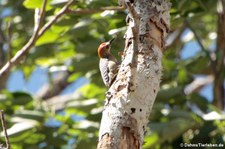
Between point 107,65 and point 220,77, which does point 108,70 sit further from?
point 220,77

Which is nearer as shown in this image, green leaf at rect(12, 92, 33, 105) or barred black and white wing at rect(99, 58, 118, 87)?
barred black and white wing at rect(99, 58, 118, 87)

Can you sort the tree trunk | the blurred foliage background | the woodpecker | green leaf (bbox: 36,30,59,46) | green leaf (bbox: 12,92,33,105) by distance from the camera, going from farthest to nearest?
1. green leaf (bbox: 12,92,33,105)
2. green leaf (bbox: 36,30,59,46)
3. the blurred foliage background
4. the woodpecker
5. the tree trunk

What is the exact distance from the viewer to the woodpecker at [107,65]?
281 cm

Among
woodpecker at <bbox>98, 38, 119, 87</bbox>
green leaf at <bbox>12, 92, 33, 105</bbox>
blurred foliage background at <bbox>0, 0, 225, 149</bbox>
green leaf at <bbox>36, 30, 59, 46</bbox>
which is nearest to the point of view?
woodpecker at <bbox>98, 38, 119, 87</bbox>

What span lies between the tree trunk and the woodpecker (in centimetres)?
25

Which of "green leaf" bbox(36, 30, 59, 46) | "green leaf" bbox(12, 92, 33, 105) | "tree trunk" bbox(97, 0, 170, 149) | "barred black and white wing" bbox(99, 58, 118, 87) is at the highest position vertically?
"green leaf" bbox(36, 30, 59, 46)

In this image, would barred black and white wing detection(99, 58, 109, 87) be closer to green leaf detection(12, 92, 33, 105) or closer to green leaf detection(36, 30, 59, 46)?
green leaf detection(36, 30, 59, 46)

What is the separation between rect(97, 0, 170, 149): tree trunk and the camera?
2.14 metres

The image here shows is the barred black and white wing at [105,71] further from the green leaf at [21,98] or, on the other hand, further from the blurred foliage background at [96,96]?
the green leaf at [21,98]

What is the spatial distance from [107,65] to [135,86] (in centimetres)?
90

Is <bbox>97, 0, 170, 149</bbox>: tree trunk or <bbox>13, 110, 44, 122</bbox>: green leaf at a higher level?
<bbox>13, 110, 44, 122</bbox>: green leaf

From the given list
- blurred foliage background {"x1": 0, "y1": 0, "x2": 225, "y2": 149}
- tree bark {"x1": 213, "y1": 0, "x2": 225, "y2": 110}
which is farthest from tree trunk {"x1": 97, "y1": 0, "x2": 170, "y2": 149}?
tree bark {"x1": 213, "y1": 0, "x2": 225, "y2": 110}

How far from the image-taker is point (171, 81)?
14.8 feet

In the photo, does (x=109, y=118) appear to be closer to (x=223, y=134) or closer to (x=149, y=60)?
(x=149, y=60)
